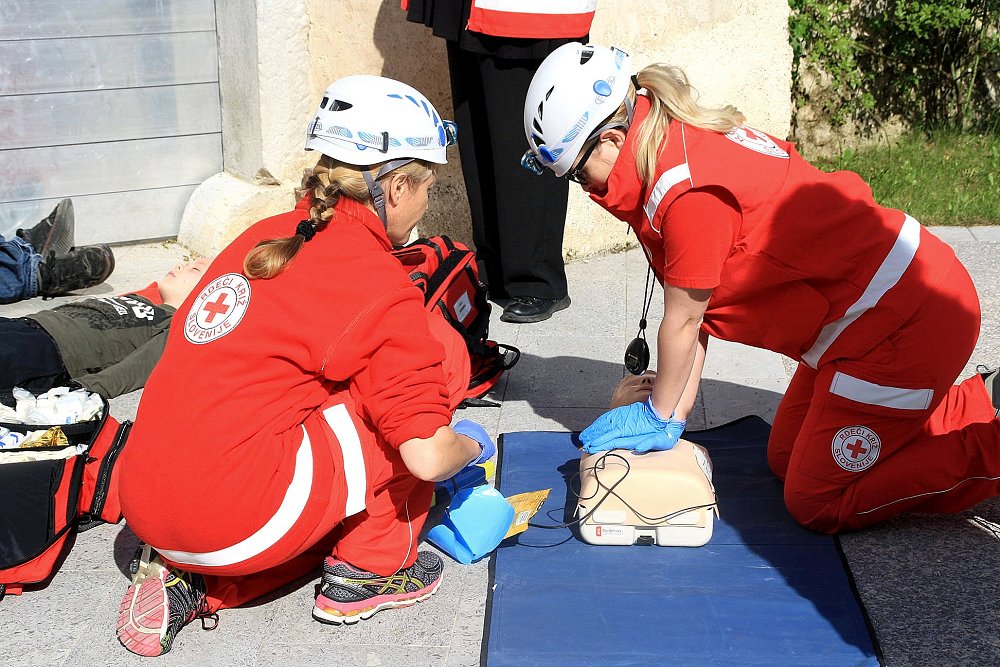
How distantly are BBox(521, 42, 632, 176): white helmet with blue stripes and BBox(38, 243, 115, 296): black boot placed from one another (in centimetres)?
280

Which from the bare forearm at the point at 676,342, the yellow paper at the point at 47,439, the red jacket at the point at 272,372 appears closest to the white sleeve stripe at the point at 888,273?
the bare forearm at the point at 676,342

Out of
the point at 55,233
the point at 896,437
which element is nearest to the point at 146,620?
the point at 896,437

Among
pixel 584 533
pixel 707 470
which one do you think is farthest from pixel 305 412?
pixel 707 470

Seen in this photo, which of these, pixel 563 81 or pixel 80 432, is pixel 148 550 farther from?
pixel 563 81

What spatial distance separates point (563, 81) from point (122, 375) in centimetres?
221

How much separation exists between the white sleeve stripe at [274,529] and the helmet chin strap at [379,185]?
61 centimetres

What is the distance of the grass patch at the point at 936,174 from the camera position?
236 inches

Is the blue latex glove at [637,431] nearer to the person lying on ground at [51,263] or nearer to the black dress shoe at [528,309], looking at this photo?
the black dress shoe at [528,309]

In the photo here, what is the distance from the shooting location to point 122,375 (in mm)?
4113

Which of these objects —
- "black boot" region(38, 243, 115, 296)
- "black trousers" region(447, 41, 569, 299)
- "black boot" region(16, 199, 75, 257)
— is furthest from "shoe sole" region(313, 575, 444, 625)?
"black boot" region(16, 199, 75, 257)

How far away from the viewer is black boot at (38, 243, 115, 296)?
488 cm

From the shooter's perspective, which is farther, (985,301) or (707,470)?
(985,301)

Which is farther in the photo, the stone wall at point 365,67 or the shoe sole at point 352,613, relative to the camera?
the stone wall at point 365,67

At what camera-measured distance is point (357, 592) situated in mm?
2805
